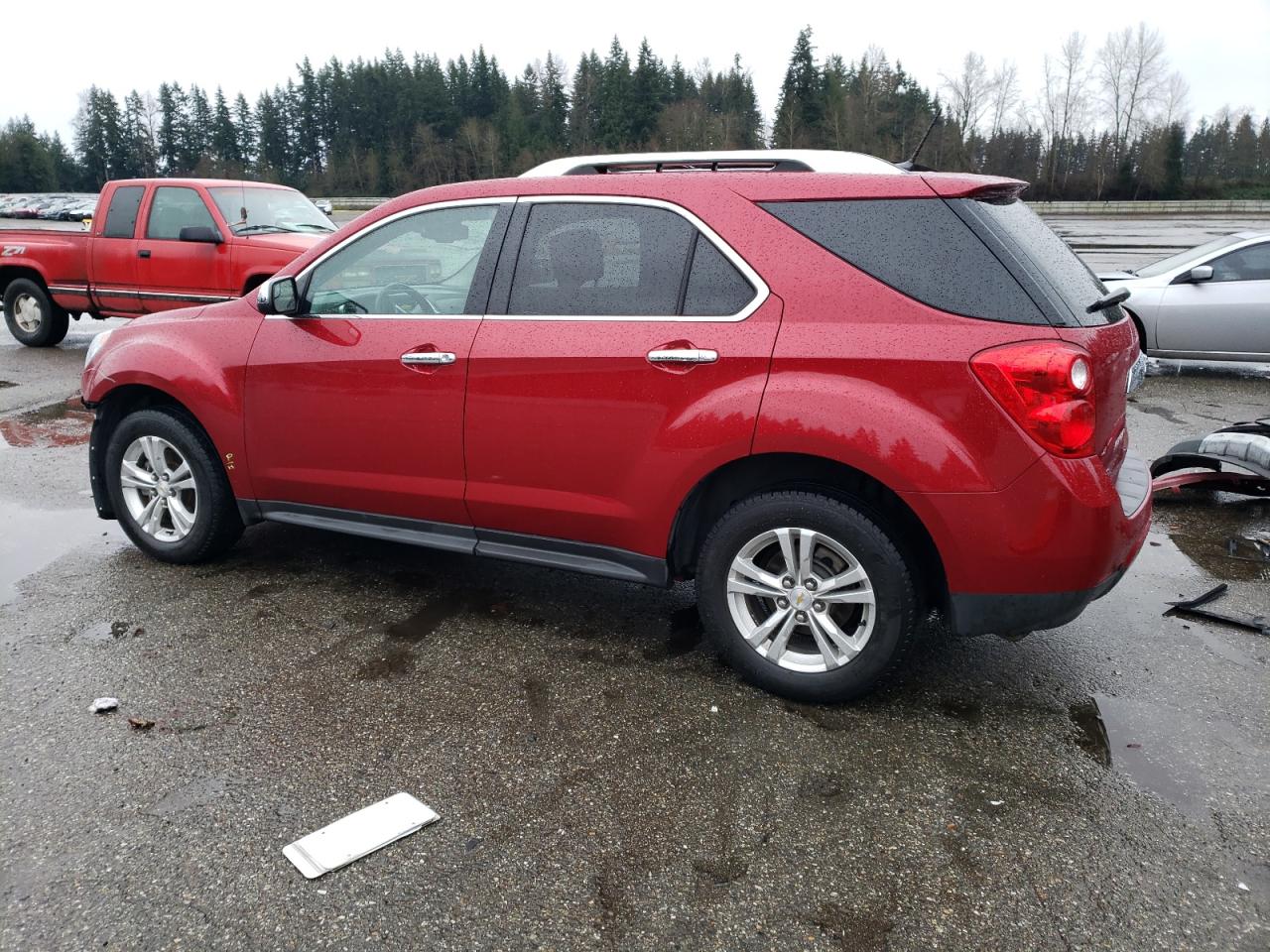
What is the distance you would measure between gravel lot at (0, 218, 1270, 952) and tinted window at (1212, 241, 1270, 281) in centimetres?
626

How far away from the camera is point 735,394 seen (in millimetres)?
3357

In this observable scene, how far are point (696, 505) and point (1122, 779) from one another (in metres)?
1.68

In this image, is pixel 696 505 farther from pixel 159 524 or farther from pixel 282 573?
pixel 159 524

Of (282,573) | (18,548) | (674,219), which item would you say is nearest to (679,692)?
(674,219)

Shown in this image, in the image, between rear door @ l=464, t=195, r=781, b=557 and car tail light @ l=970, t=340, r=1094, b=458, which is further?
rear door @ l=464, t=195, r=781, b=557

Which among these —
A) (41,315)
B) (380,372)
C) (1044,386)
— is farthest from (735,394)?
(41,315)

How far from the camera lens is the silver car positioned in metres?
9.58

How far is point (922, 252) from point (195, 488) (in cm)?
357

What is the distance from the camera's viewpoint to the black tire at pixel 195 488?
4.67 meters

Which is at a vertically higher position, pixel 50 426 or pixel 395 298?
pixel 395 298

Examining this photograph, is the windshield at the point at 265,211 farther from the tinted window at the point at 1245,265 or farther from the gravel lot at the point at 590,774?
the tinted window at the point at 1245,265

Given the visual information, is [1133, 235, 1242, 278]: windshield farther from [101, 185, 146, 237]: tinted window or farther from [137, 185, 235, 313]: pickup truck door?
[101, 185, 146, 237]: tinted window

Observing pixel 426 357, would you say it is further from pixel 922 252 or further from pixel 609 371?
pixel 922 252

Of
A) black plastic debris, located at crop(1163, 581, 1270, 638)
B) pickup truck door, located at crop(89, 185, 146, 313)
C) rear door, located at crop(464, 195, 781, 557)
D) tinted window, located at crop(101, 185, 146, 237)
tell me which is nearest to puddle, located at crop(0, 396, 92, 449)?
pickup truck door, located at crop(89, 185, 146, 313)
